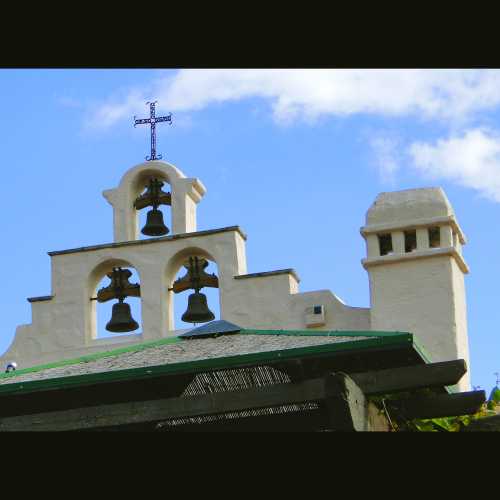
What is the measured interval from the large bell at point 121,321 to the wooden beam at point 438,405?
1058 centimetres

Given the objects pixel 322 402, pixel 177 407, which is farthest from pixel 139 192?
pixel 322 402

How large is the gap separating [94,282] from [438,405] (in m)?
11.8

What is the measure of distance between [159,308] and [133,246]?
100 cm

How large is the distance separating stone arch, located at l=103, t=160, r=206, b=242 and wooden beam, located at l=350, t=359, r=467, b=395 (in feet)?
37.4

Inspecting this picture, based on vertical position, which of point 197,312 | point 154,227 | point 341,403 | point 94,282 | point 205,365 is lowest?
point 341,403

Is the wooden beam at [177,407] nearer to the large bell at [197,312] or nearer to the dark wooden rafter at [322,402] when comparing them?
the dark wooden rafter at [322,402]

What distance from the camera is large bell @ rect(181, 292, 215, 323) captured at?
1883 centimetres

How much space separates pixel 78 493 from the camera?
5742mm

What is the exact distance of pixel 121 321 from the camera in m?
19.2

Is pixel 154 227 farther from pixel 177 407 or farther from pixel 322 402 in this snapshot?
pixel 322 402

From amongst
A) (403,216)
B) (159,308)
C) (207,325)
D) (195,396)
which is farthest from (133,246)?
(195,396)

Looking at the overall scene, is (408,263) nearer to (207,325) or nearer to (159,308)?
(159,308)

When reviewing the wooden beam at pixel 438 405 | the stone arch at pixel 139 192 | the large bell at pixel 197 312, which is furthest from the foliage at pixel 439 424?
the stone arch at pixel 139 192

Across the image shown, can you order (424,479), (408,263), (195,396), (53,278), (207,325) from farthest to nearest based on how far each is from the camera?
1. (53,278)
2. (408,263)
3. (207,325)
4. (195,396)
5. (424,479)
